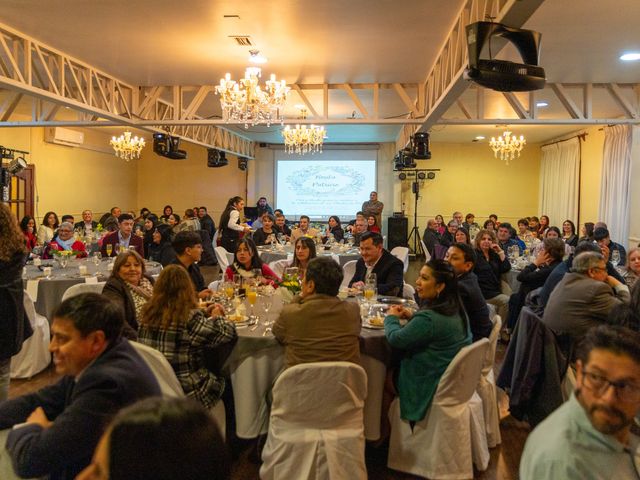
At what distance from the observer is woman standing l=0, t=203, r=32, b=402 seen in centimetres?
282

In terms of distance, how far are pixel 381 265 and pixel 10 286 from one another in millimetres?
2961

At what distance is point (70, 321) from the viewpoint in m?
1.70

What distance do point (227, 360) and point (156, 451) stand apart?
2.47m

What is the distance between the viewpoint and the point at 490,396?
3.54m

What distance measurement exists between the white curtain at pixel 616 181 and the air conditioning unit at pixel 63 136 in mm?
11704

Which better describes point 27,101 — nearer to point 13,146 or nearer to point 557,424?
point 13,146

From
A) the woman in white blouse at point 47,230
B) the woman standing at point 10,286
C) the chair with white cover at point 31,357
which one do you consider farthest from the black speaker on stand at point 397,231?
the woman standing at point 10,286

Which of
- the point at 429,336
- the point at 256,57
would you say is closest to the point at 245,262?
the point at 429,336

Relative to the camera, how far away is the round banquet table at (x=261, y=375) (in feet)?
10.6

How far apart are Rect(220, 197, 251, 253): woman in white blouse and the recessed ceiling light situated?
5690 millimetres

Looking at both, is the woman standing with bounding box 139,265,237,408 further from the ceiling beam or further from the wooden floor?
the ceiling beam

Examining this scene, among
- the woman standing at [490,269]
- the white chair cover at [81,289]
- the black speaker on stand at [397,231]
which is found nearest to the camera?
the white chair cover at [81,289]

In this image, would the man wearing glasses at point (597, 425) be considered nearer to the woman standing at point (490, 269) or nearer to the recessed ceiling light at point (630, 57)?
the woman standing at point (490, 269)

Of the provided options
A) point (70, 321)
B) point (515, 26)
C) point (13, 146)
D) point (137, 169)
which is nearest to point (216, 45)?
point (515, 26)
